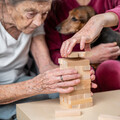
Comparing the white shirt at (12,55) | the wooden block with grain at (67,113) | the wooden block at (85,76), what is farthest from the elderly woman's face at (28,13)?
the wooden block with grain at (67,113)

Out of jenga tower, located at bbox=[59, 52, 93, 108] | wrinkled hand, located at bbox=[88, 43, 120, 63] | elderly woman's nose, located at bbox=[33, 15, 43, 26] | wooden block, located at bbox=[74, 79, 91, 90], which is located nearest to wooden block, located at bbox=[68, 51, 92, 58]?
jenga tower, located at bbox=[59, 52, 93, 108]

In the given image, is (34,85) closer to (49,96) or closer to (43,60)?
(49,96)

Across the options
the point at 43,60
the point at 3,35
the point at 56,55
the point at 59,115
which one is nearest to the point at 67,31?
the point at 56,55

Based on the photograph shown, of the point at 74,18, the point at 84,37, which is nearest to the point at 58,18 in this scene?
the point at 74,18

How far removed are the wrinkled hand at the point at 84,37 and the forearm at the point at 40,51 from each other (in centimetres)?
48

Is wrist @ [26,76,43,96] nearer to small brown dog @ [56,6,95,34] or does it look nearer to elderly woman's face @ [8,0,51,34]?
elderly woman's face @ [8,0,51,34]

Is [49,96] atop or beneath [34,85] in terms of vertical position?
beneath

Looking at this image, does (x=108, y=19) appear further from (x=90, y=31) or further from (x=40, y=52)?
(x=40, y=52)

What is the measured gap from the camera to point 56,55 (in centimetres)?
159

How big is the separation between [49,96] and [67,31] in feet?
→ 1.74

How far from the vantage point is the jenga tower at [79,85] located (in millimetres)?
942

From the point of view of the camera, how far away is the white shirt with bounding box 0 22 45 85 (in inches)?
50.6

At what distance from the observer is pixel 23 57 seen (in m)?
1.43

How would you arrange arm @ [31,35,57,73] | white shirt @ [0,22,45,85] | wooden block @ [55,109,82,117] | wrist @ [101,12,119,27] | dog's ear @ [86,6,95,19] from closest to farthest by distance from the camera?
1. wooden block @ [55,109,82,117]
2. wrist @ [101,12,119,27]
3. white shirt @ [0,22,45,85]
4. arm @ [31,35,57,73]
5. dog's ear @ [86,6,95,19]
